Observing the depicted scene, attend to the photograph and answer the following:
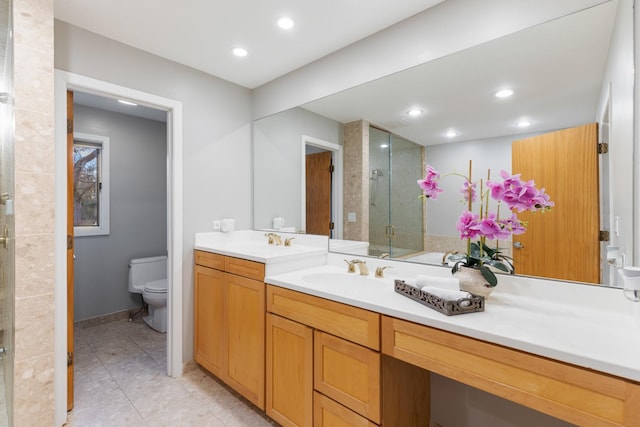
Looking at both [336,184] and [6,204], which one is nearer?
[6,204]

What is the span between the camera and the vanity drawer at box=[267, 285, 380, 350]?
4.18 feet

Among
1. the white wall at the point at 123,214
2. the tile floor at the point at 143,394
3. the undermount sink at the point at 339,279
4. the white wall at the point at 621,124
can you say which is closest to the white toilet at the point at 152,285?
the white wall at the point at 123,214

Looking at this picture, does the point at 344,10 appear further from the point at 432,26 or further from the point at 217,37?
the point at 217,37

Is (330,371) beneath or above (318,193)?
beneath

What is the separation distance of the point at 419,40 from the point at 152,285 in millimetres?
3256

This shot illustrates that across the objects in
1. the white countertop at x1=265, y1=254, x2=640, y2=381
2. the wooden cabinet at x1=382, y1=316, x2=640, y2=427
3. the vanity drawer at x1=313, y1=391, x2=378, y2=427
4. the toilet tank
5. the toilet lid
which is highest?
the white countertop at x1=265, y1=254, x2=640, y2=381

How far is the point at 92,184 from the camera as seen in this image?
131 inches

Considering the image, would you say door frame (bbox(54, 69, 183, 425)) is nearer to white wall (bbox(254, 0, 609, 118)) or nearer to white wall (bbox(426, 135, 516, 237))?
white wall (bbox(254, 0, 609, 118))

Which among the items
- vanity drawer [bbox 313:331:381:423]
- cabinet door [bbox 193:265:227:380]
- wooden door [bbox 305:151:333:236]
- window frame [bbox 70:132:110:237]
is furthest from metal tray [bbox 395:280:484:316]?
window frame [bbox 70:132:110:237]

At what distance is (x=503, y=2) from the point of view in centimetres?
144

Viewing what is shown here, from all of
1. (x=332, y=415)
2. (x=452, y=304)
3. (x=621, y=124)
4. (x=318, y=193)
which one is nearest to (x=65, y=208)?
(x=318, y=193)

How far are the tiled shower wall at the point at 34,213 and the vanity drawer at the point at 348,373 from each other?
57.2 inches

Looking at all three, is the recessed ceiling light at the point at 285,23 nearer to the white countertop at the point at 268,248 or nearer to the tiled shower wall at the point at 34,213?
the tiled shower wall at the point at 34,213

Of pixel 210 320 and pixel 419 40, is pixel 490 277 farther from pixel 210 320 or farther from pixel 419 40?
pixel 210 320
